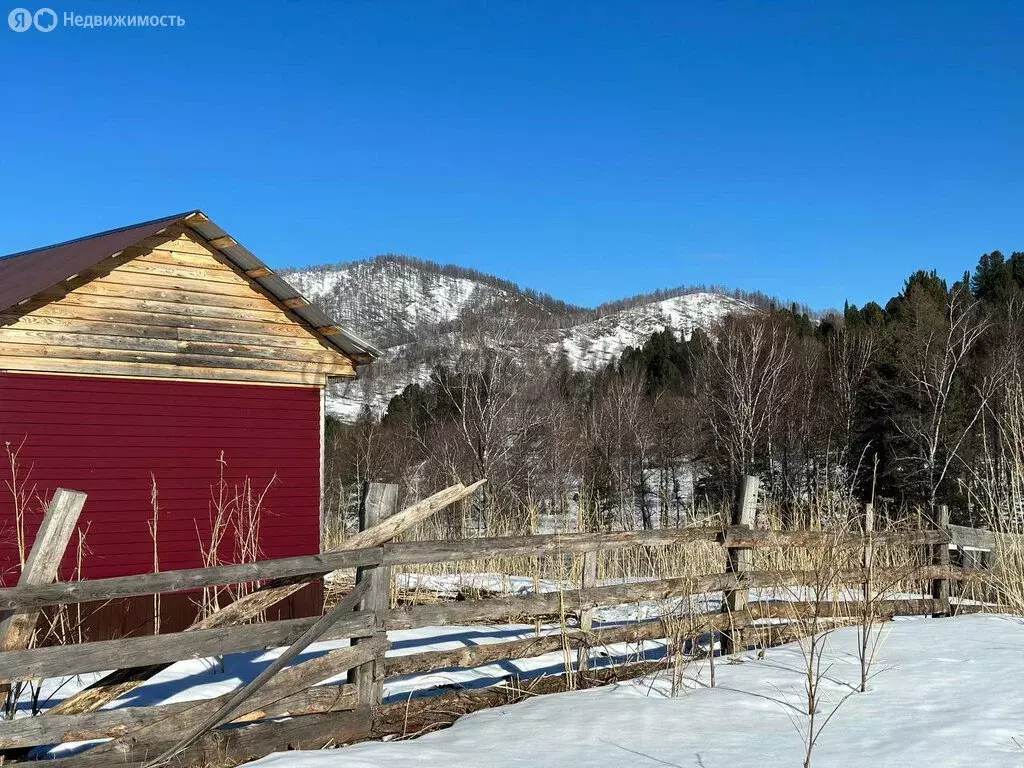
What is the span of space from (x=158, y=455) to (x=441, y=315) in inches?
5487

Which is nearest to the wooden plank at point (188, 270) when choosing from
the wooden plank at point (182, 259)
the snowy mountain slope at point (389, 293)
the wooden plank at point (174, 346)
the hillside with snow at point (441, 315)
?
the wooden plank at point (182, 259)

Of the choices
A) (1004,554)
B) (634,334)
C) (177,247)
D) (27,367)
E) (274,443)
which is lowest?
(1004,554)

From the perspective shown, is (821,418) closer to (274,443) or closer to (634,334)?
(274,443)

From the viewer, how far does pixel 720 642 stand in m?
8.12

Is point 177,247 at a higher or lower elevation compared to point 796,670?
higher

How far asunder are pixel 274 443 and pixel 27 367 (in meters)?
2.88

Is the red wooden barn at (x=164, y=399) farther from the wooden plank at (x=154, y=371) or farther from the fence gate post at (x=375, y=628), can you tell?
the fence gate post at (x=375, y=628)

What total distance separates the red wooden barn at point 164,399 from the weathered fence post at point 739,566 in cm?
470

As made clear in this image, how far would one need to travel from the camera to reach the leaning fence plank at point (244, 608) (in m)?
4.63

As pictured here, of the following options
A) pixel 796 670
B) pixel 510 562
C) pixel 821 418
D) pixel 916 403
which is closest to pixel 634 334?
pixel 821 418

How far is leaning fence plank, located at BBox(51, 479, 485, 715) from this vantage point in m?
4.63

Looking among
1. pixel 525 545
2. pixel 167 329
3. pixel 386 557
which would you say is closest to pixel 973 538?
pixel 525 545

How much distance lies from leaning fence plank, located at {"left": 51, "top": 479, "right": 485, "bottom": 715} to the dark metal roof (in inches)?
220

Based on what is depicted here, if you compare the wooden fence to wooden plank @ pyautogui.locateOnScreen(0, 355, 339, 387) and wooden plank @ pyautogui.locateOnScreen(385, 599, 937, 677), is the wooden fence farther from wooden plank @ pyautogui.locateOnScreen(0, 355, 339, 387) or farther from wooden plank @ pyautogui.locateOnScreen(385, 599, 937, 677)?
wooden plank @ pyautogui.locateOnScreen(0, 355, 339, 387)
